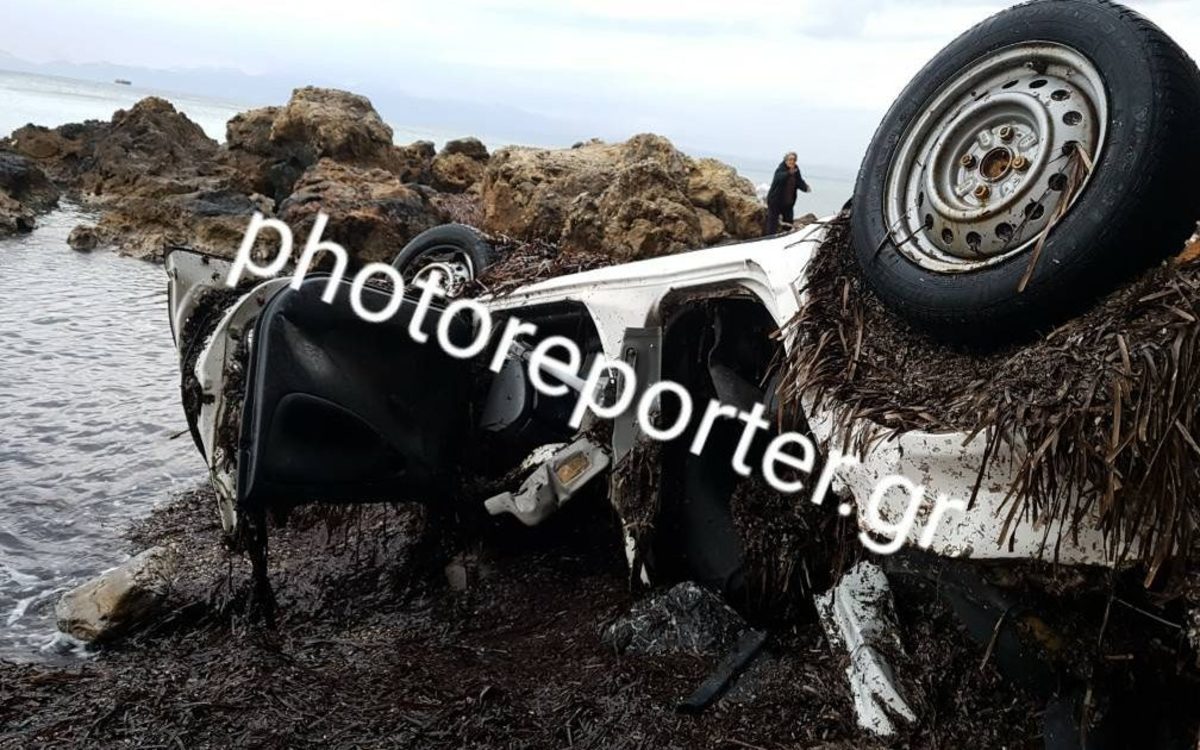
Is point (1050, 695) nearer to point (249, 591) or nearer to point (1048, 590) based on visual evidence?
point (1048, 590)

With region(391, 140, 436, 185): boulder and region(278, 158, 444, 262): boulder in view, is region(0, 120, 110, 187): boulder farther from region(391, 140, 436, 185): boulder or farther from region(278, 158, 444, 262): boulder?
region(278, 158, 444, 262): boulder

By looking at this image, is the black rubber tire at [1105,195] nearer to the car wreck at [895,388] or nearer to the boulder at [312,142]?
the car wreck at [895,388]

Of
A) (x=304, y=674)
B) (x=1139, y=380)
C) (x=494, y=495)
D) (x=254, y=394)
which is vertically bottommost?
(x=304, y=674)

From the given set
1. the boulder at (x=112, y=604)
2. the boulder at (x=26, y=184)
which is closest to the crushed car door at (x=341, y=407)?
the boulder at (x=112, y=604)

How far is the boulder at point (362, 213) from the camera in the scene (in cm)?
1394

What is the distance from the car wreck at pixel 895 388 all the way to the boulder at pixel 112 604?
2.51 ft

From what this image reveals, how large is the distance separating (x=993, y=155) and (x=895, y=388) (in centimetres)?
66

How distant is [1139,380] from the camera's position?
1893 millimetres

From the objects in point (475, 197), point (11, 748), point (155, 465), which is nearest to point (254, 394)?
point (11, 748)

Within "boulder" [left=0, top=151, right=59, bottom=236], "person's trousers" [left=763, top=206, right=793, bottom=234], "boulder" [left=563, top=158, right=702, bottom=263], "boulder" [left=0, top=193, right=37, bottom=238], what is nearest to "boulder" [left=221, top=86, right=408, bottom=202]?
"boulder" [left=0, top=151, right=59, bottom=236]

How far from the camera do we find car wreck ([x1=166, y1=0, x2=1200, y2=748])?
1.99 m

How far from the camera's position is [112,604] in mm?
3865

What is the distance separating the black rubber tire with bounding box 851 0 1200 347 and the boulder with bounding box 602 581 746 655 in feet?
4.19

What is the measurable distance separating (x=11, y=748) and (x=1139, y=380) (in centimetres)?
332
